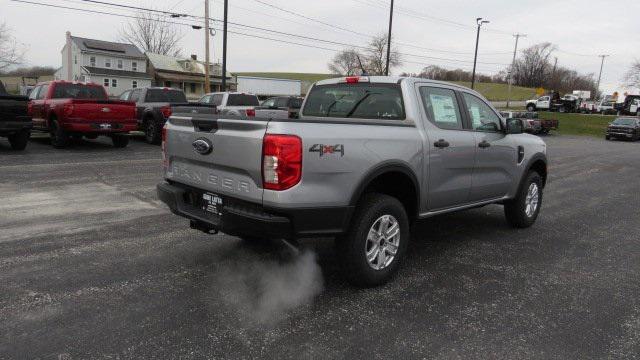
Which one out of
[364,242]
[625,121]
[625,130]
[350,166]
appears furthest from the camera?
[625,121]

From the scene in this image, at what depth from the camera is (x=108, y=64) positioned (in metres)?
59.8

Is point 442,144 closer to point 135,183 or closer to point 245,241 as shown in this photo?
point 245,241

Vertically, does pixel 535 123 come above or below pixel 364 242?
below

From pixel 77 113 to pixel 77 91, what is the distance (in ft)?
5.58

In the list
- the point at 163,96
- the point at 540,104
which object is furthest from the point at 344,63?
the point at 163,96

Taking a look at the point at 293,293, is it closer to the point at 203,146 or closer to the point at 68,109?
the point at 203,146

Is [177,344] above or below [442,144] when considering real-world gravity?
below

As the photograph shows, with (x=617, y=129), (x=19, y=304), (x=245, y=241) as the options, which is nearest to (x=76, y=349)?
(x=19, y=304)

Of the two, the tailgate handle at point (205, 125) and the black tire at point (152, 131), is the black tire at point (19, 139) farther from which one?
the tailgate handle at point (205, 125)

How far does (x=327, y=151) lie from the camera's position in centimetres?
346

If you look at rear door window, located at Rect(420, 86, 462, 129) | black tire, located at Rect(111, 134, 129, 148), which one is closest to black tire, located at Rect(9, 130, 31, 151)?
black tire, located at Rect(111, 134, 129, 148)

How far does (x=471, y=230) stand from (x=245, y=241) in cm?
298

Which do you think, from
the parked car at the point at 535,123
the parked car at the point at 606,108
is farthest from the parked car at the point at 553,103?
the parked car at the point at 535,123

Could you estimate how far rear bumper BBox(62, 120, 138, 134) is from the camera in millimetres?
12189
